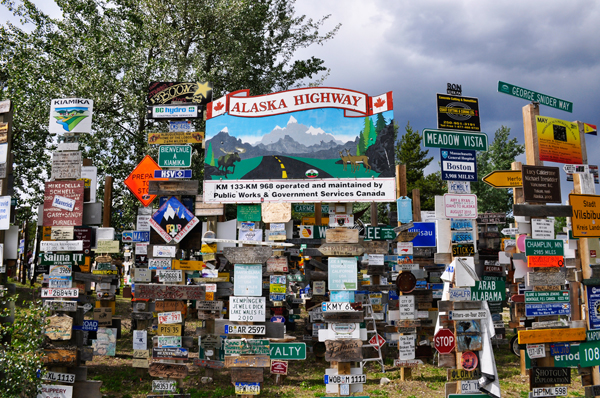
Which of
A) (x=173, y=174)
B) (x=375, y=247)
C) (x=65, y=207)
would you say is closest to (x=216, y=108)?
(x=173, y=174)

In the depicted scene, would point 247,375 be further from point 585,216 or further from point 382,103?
point 585,216

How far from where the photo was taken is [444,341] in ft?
25.3

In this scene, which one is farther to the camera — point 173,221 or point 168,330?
point 173,221

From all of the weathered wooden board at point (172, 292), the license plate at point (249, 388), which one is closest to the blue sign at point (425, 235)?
the license plate at point (249, 388)

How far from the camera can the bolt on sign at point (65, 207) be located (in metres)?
8.61

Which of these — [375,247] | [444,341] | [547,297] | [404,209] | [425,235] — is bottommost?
[444,341]

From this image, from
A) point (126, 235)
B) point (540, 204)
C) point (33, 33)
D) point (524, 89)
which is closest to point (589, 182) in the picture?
point (540, 204)

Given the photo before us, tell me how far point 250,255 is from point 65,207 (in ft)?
12.7

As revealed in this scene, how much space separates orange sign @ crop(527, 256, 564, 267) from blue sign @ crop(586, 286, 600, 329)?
0.84 meters

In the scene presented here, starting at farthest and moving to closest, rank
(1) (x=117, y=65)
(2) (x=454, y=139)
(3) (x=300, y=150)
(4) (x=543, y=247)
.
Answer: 1. (1) (x=117, y=65)
2. (3) (x=300, y=150)
3. (2) (x=454, y=139)
4. (4) (x=543, y=247)

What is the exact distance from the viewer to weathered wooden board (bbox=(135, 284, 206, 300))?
27.0 ft

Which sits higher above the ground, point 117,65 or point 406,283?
point 117,65

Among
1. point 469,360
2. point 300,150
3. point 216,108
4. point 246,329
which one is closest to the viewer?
point 469,360

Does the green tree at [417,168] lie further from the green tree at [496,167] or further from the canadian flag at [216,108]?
the canadian flag at [216,108]
